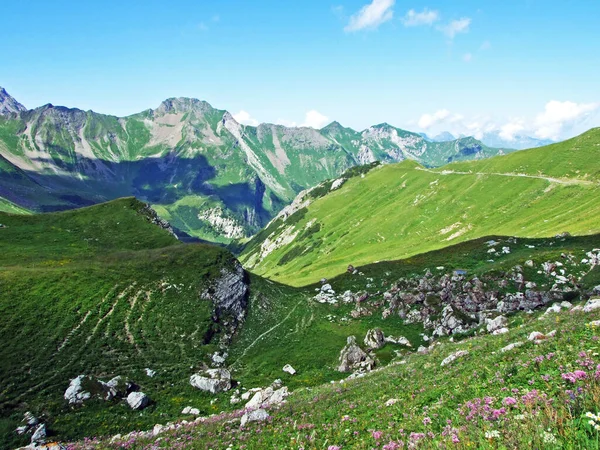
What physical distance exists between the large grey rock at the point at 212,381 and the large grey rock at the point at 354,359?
1443 cm

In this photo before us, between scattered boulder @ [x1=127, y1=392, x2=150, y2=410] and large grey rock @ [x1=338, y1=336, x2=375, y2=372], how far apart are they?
2301 centimetres

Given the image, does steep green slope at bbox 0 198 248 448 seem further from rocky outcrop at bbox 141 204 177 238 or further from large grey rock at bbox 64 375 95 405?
rocky outcrop at bbox 141 204 177 238

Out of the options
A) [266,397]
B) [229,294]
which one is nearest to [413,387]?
[266,397]

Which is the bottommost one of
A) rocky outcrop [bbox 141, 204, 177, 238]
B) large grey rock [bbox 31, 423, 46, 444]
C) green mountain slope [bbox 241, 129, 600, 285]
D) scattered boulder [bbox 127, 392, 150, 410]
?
green mountain slope [bbox 241, 129, 600, 285]

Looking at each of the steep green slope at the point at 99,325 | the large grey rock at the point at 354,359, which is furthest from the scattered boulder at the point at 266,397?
the large grey rock at the point at 354,359

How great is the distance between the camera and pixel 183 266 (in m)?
67.2

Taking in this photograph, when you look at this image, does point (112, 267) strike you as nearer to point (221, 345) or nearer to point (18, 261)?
point (18, 261)

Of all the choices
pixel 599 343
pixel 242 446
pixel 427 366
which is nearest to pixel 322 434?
pixel 242 446

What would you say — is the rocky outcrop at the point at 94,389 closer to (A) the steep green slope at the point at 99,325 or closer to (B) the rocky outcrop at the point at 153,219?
(A) the steep green slope at the point at 99,325

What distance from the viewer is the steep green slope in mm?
34656

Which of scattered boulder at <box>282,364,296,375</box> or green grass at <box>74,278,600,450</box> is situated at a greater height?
green grass at <box>74,278,600,450</box>

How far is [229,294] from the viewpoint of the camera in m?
64.8

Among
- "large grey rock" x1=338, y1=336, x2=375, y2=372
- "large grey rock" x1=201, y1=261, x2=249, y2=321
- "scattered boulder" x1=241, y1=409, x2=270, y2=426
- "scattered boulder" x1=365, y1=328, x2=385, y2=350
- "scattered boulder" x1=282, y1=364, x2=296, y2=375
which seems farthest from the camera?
"large grey rock" x1=201, y1=261, x2=249, y2=321

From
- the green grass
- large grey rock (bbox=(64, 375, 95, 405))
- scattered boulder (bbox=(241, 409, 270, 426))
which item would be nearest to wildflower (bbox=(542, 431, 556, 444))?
the green grass
